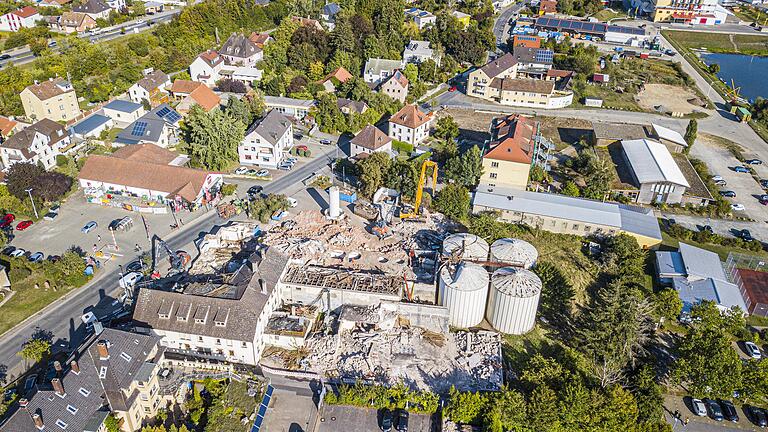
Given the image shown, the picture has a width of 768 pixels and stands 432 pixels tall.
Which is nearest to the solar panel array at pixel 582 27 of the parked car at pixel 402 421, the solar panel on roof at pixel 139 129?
the solar panel on roof at pixel 139 129

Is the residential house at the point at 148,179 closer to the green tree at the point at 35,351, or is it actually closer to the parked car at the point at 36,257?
the parked car at the point at 36,257

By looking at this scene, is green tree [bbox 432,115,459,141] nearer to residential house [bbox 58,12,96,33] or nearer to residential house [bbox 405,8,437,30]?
residential house [bbox 405,8,437,30]

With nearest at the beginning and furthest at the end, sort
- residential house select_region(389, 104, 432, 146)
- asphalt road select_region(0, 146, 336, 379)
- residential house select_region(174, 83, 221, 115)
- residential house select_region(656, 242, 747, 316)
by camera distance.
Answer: asphalt road select_region(0, 146, 336, 379) < residential house select_region(656, 242, 747, 316) < residential house select_region(389, 104, 432, 146) < residential house select_region(174, 83, 221, 115)

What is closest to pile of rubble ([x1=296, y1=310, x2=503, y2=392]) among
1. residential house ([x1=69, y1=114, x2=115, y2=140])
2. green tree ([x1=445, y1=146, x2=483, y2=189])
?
green tree ([x1=445, y1=146, x2=483, y2=189])

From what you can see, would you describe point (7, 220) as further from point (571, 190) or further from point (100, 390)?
point (571, 190)

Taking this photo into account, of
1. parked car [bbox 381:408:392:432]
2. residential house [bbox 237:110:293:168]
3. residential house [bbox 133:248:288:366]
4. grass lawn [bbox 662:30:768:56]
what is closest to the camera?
parked car [bbox 381:408:392:432]

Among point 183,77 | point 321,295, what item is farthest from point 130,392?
point 183,77
